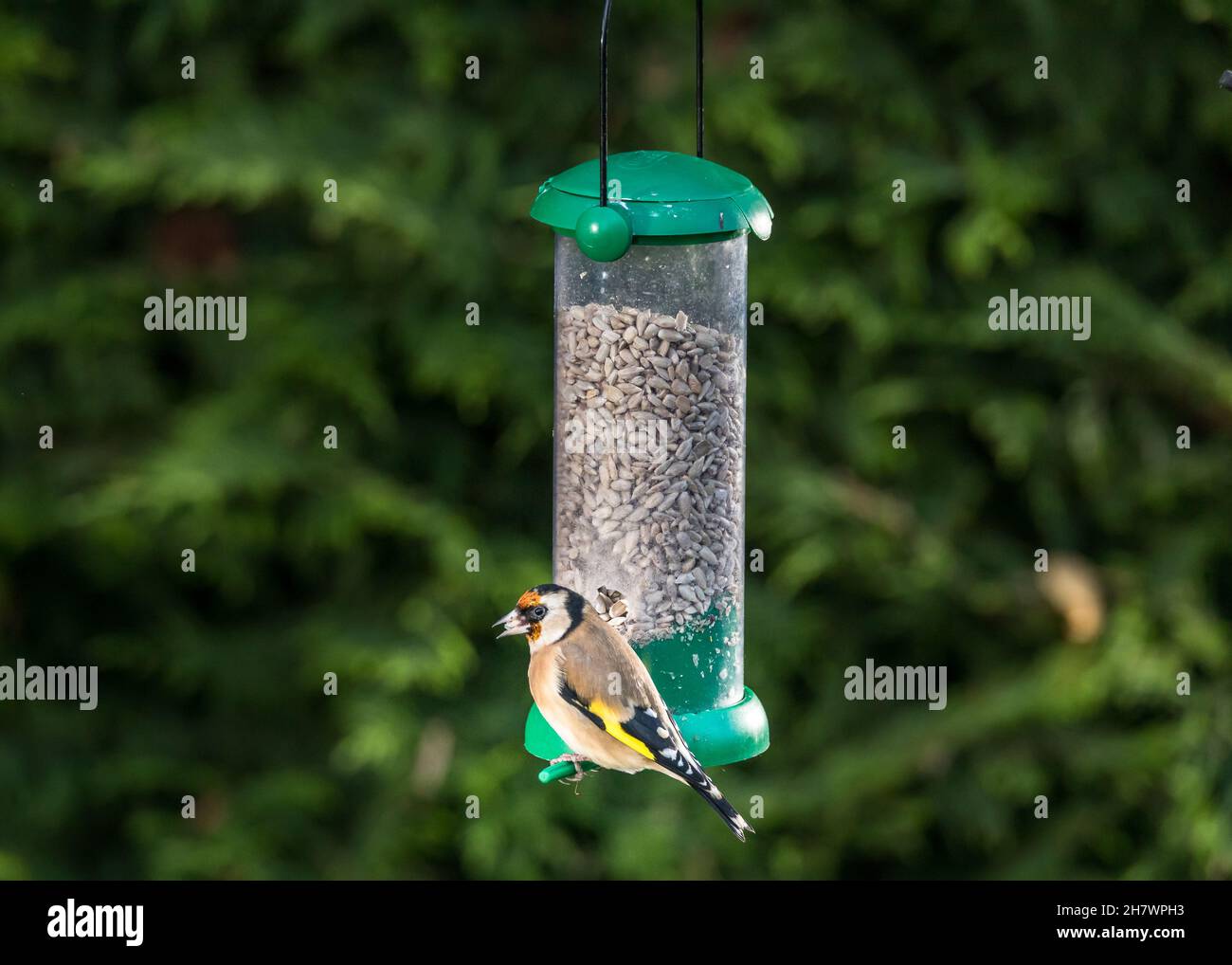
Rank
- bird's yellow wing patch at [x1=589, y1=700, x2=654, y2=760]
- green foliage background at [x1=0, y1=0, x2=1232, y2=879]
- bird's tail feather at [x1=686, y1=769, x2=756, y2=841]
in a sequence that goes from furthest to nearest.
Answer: green foliage background at [x1=0, y1=0, x2=1232, y2=879], bird's yellow wing patch at [x1=589, y1=700, x2=654, y2=760], bird's tail feather at [x1=686, y1=769, x2=756, y2=841]

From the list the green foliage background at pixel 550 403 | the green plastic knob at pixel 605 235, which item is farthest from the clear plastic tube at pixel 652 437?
the green foliage background at pixel 550 403

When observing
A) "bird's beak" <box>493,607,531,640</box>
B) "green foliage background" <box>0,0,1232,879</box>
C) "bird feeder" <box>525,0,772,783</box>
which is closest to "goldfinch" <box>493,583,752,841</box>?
"bird's beak" <box>493,607,531,640</box>

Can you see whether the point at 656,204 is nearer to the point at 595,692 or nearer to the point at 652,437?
the point at 652,437

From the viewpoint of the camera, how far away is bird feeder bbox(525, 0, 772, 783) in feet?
8.41

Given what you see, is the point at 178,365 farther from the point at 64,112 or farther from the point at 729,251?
the point at 729,251

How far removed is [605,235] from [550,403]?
2.17 metres

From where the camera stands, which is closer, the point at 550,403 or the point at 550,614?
the point at 550,614

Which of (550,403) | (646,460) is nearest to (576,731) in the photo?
(646,460)

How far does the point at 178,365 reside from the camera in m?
5.03

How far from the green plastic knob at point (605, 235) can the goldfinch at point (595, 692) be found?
48 cm

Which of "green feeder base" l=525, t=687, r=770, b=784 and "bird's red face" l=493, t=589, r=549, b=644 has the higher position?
"bird's red face" l=493, t=589, r=549, b=644

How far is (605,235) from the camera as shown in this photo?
7.29 feet

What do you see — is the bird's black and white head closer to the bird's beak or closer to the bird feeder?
the bird's beak

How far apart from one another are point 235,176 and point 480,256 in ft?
2.12
